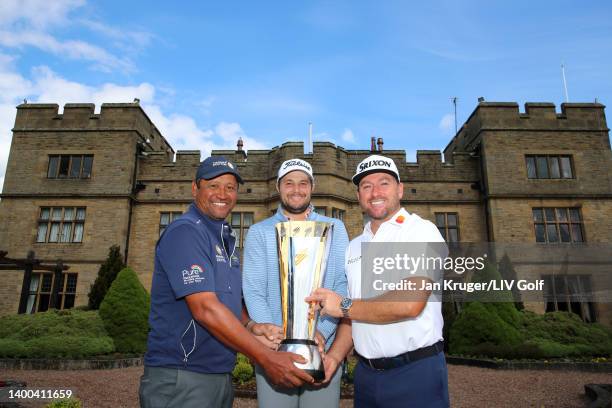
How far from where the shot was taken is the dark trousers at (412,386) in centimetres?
226

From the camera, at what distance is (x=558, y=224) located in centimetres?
1686

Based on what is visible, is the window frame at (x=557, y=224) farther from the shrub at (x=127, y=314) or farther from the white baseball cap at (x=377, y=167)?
the white baseball cap at (x=377, y=167)

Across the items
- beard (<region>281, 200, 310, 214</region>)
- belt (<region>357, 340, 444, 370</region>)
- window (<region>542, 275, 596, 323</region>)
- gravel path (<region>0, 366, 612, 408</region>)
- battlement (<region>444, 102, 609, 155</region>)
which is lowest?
gravel path (<region>0, 366, 612, 408</region>)

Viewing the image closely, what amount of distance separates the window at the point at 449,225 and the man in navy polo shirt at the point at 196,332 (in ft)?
52.7

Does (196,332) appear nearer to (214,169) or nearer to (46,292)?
(214,169)

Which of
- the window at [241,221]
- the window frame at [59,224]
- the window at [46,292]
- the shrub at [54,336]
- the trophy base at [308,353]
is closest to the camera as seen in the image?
the trophy base at [308,353]

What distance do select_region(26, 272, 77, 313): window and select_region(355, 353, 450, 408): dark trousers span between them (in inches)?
681

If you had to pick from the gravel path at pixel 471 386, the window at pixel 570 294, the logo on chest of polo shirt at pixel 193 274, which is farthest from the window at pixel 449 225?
the logo on chest of polo shirt at pixel 193 274

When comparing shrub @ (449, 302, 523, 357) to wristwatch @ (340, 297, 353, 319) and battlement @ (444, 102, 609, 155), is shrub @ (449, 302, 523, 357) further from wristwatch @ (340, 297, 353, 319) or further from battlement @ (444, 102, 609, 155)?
wristwatch @ (340, 297, 353, 319)

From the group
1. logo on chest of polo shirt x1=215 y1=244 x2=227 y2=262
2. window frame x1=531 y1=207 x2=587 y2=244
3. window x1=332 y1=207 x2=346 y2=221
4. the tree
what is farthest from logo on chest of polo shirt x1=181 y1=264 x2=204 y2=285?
window frame x1=531 y1=207 x2=587 y2=244

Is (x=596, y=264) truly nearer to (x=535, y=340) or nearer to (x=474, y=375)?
(x=535, y=340)

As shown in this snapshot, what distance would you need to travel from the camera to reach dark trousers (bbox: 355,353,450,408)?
7.43 ft

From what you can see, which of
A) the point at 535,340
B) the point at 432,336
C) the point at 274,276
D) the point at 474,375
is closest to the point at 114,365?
the point at 474,375

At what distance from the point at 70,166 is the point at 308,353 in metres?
19.1
